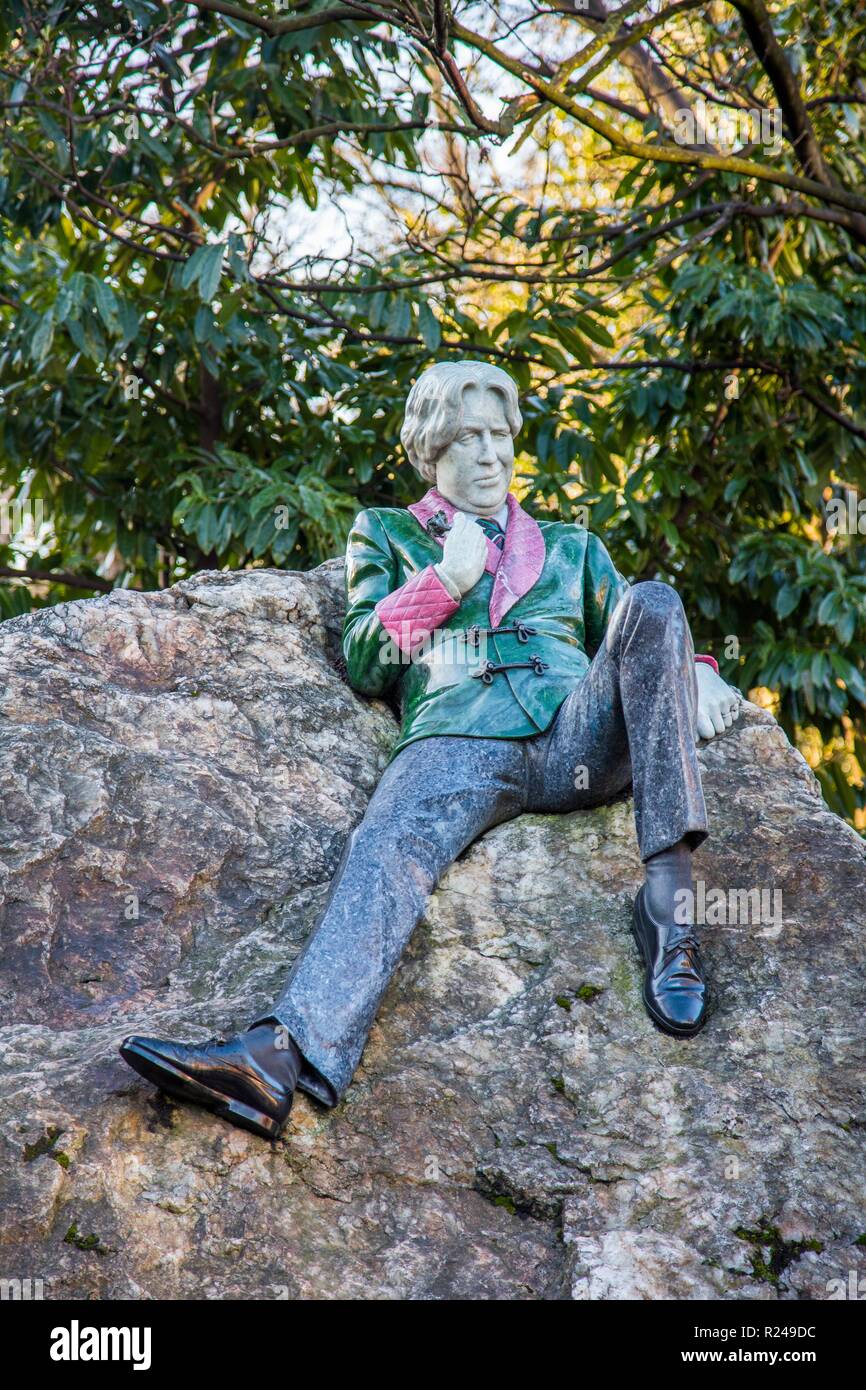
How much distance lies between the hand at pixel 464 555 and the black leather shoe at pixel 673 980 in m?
1.06

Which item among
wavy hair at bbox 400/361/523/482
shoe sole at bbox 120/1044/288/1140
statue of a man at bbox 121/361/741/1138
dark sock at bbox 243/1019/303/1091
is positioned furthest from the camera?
wavy hair at bbox 400/361/523/482

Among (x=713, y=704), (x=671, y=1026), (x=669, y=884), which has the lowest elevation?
(x=671, y=1026)

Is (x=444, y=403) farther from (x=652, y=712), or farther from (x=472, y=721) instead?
(x=652, y=712)

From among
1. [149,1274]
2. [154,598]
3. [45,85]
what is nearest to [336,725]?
[154,598]

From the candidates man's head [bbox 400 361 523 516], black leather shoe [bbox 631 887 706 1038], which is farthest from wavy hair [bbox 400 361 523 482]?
black leather shoe [bbox 631 887 706 1038]

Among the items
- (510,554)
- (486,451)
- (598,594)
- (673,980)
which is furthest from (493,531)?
(673,980)

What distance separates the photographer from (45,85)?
6.99 meters

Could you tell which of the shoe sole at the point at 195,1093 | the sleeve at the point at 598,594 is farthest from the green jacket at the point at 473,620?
the shoe sole at the point at 195,1093

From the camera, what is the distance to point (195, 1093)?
342cm

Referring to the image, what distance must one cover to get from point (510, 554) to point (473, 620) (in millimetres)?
262

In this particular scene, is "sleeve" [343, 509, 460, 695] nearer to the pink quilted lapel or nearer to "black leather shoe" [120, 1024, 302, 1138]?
the pink quilted lapel

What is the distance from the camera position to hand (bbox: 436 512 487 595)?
4488 millimetres

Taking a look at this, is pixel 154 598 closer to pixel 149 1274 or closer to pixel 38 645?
pixel 38 645

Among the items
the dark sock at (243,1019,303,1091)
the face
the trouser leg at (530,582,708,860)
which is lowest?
the dark sock at (243,1019,303,1091)
